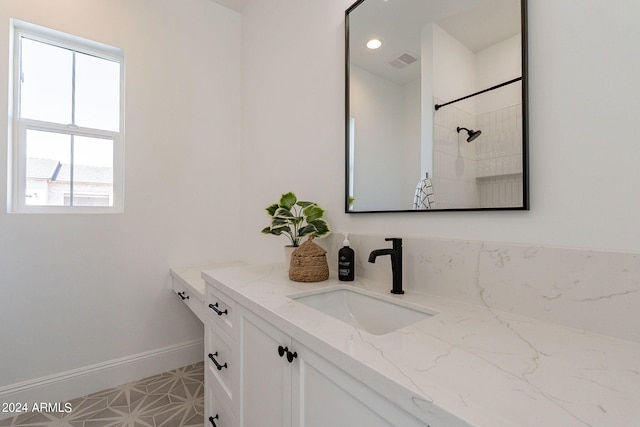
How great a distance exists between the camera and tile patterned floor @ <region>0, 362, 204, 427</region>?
5.01 feet

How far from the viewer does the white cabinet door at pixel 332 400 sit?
49 centimetres

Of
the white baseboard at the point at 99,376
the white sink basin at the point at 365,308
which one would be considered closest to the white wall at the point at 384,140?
the white sink basin at the point at 365,308

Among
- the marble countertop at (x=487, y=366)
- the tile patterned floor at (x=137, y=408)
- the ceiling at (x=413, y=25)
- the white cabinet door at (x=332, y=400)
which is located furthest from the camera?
the tile patterned floor at (x=137, y=408)

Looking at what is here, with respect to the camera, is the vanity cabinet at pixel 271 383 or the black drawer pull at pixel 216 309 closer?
the vanity cabinet at pixel 271 383

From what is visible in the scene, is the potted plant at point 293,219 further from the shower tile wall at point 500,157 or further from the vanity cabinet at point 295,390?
the shower tile wall at point 500,157

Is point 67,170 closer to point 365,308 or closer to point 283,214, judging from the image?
point 283,214

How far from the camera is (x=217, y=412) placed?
4.13 ft

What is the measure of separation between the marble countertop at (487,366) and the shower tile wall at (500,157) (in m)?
0.34

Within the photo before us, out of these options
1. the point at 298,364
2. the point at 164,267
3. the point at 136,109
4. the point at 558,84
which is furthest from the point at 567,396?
the point at 136,109

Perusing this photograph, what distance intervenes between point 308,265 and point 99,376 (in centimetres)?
173

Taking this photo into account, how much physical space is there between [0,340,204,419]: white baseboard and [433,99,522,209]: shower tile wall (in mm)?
2116

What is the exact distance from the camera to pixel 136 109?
192cm

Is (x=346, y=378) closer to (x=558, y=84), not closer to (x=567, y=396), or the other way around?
(x=567, y=396)

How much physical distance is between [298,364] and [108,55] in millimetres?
2394
